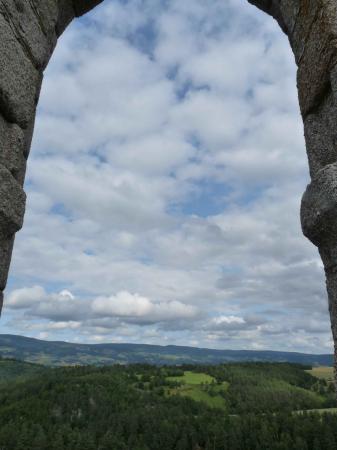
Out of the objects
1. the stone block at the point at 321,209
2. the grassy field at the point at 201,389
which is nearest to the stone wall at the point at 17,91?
the stone block at the point at 321,209

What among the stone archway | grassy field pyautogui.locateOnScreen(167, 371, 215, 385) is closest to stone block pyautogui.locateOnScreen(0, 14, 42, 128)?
the stone archway

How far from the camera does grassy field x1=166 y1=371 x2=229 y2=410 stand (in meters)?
109

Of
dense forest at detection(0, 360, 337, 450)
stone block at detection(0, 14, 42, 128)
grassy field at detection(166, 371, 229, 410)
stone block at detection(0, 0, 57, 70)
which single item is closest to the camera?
stone block at detection(0, 14, 42, 128)

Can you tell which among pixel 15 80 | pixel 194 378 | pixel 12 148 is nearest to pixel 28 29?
pixel 15 80

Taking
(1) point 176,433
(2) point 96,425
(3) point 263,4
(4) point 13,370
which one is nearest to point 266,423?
(1) point 176,433

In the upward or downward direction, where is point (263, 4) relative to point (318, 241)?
upward

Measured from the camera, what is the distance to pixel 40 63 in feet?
13.1

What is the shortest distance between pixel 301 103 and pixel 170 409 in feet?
347

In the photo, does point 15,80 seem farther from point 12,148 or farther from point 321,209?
point 321,209

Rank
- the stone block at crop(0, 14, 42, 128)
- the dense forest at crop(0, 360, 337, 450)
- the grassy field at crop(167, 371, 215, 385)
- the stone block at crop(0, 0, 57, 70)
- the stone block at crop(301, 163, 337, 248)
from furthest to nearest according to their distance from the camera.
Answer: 1. the grassy field at crop(167, 371, 215, 385)
2. the dense forest at crop(0, 360, 337, 450)
3. the stone block at crop(0, 0, 57, 70)
4. the stone block at crop(0, 14, 42, 128)
5. the stone block at crop(301, 163, 337, 248)

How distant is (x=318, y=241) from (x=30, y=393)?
118656 millimetres

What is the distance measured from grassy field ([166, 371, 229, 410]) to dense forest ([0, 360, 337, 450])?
27 cm

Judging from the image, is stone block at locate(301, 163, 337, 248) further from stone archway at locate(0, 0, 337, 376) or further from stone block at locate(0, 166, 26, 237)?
stone block at locate(0, 166, 26, 237)

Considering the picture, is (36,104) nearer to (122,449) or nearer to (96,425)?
(122,449)
